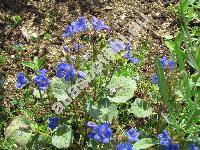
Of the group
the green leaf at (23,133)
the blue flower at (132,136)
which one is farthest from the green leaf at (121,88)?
the green leaf at (23,133)

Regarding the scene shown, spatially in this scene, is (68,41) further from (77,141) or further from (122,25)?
(77,141)

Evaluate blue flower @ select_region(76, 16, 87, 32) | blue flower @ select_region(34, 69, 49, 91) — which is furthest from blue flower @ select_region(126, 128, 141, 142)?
blue flower @ select_region(76, 16, 87, 32)

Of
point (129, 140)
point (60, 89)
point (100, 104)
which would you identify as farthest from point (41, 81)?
point (129, 140)

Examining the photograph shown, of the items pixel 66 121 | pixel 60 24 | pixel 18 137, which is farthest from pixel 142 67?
pixel 18 137

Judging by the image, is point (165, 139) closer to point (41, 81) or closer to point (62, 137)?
point (62, 137)

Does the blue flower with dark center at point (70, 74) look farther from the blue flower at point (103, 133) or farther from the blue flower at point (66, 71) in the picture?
the blue flower at point (103, 133)

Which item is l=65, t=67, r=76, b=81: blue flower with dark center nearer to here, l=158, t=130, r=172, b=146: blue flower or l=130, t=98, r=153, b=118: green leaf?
l=130, t=98, r=153, b=118: green leaf

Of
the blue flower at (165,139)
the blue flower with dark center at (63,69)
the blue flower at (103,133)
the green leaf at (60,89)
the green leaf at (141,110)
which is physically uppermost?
the blue flower with dark center at (63,69)

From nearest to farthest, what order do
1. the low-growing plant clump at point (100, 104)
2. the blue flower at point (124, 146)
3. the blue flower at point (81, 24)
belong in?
the blue flower at point (124, 146), the low-growing plant clump at point (100, 104), the blue flower at point (81, 24)
